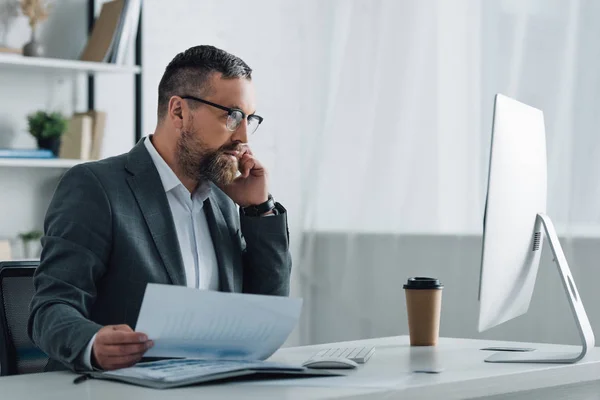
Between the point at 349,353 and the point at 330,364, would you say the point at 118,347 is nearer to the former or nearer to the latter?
the point at 330,364

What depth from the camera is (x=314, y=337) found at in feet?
13.2

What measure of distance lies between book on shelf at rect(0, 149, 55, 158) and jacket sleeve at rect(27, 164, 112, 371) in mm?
1506

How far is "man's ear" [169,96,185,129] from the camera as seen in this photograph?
188 cm

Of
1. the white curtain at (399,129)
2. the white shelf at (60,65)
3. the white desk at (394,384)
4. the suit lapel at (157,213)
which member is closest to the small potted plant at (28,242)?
the white shelf at (60,65)

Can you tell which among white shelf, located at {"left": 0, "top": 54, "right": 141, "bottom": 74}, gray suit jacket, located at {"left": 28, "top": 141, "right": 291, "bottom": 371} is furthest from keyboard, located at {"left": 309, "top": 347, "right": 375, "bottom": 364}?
white shelf, located at {"left": 0, "top": 54, "right": 141, "bottom": 74}

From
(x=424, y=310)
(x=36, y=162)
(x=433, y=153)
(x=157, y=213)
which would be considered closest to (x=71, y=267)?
(x=157, y=213)

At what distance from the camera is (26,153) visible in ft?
10.3

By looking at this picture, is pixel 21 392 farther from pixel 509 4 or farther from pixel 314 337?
pixel 314 337

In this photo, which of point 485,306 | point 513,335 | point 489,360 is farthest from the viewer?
point 513,335

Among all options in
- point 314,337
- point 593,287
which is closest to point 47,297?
point 593,287

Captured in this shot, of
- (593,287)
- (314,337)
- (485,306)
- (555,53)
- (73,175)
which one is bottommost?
(314,337)

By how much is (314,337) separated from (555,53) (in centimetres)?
162

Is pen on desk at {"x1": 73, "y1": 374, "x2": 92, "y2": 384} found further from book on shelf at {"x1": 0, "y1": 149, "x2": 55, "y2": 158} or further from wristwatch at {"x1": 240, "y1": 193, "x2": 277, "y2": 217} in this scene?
book on shelf at {"x1": 0, "y1": 149, "x2": 55, "y2": 158}

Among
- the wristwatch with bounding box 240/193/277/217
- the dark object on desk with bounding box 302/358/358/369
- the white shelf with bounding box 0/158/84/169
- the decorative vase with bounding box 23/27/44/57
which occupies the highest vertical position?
the decorative vase with bounding box 23/27/44/57
